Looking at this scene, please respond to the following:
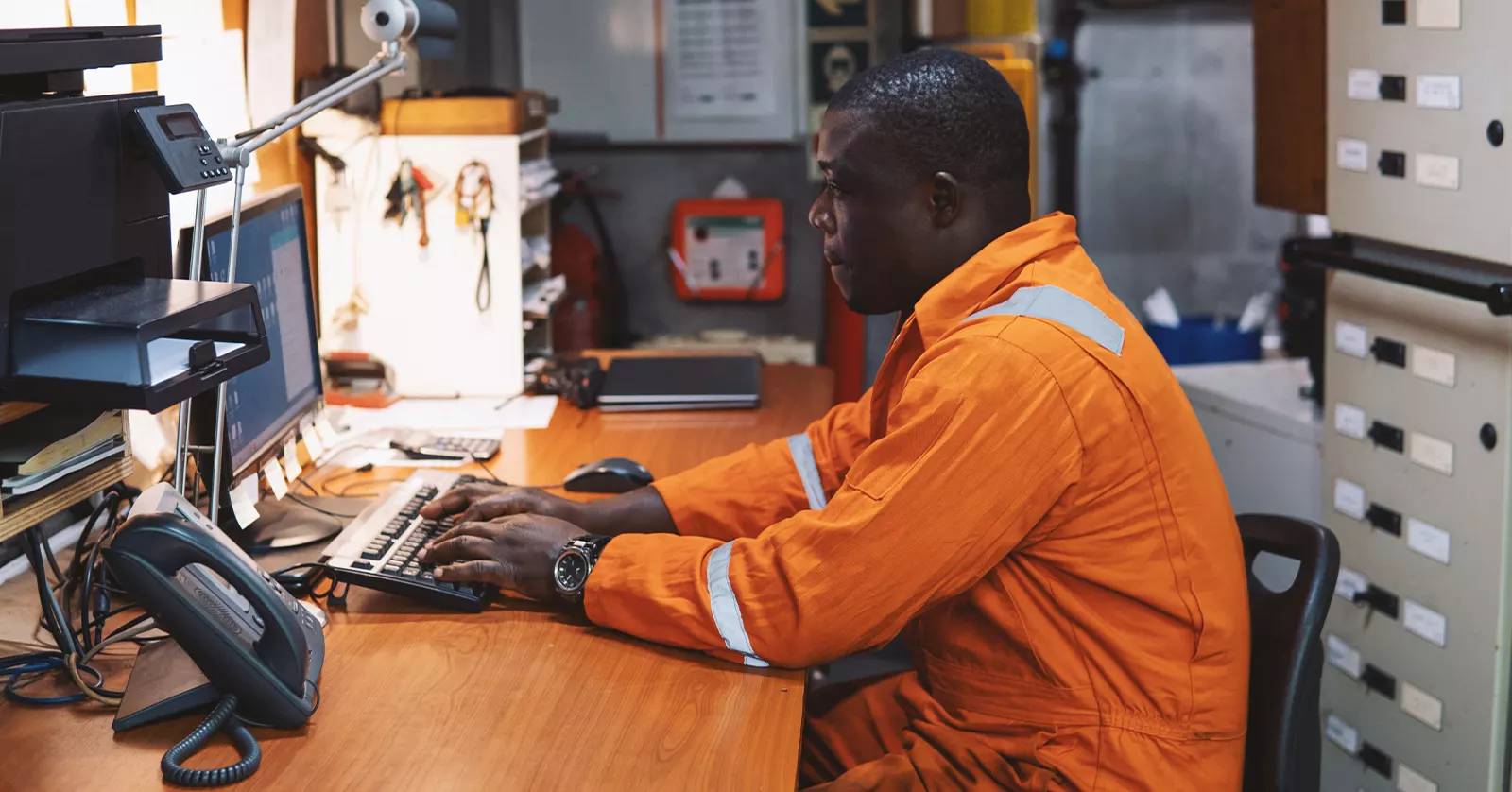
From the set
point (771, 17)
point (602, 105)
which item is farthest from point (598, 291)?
point (771, 17)

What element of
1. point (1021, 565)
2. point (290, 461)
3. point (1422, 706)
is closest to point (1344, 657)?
point (1422, 706)

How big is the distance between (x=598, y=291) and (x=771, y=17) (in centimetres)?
95

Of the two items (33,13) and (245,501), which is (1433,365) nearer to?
(245,501)

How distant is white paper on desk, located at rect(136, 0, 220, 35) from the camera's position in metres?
1.93

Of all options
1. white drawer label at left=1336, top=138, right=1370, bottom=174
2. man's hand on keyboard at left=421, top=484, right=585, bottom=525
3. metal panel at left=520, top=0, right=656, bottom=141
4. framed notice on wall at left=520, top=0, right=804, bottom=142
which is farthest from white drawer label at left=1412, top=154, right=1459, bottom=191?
metal panel at left=520, top=0, right=656, bottom=141

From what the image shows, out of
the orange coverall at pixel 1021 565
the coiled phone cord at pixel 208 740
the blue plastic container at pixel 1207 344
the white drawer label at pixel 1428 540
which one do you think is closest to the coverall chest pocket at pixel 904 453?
the orange coverall at pixel 1021 565

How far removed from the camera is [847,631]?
1.33 meters

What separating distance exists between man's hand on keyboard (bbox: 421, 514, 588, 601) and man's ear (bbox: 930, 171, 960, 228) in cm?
53

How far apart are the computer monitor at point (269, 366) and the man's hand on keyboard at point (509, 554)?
0.98ft

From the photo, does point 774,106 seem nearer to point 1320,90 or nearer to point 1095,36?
point 1095,36

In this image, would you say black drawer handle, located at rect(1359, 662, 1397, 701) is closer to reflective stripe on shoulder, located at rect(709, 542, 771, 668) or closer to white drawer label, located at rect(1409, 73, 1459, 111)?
white drawer label, located at rect(1409, 73, 1459, 111)

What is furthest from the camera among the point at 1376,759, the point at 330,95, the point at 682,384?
the point at 682,384

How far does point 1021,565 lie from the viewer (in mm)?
1409

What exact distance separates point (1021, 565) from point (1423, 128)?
1241 millimetres
